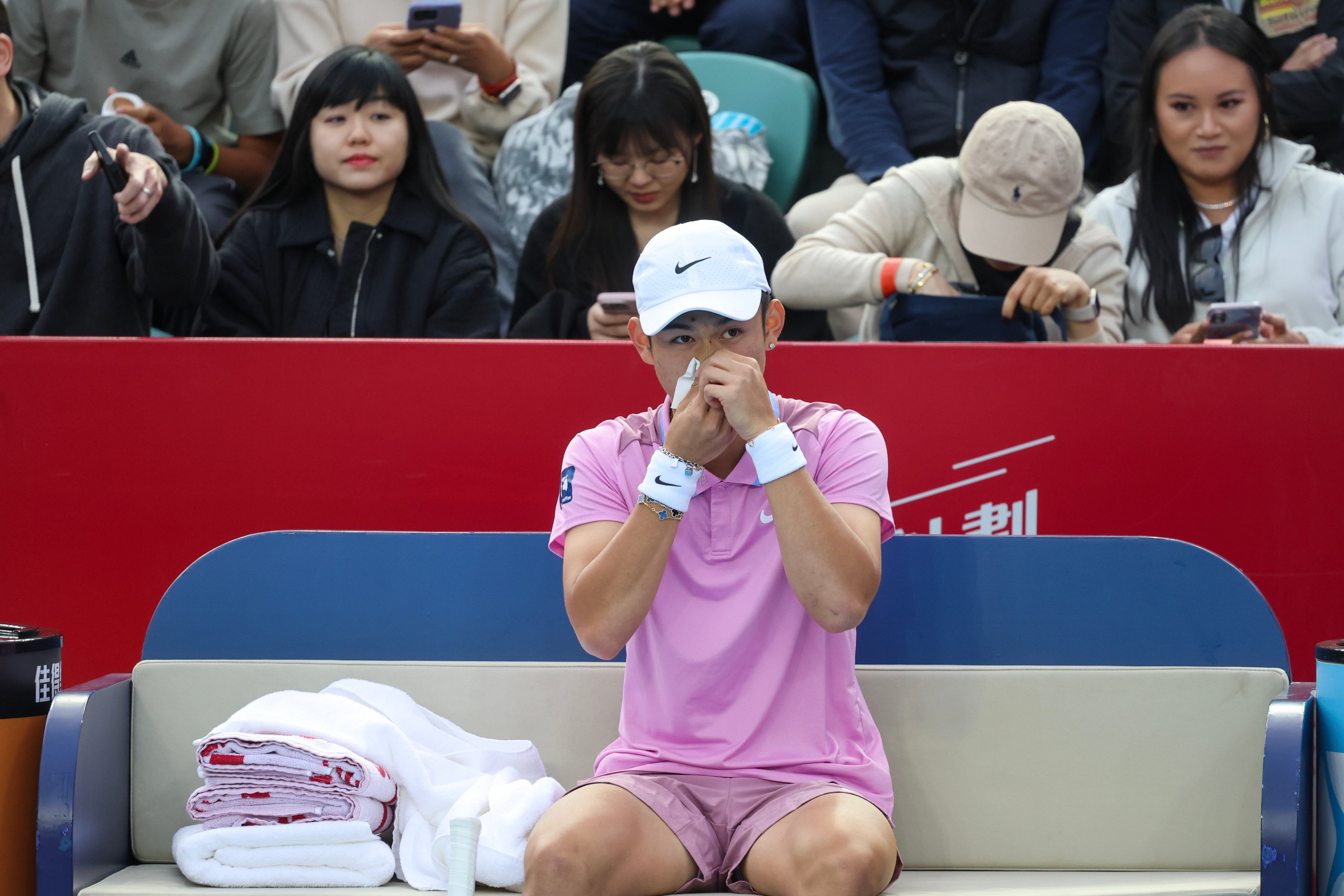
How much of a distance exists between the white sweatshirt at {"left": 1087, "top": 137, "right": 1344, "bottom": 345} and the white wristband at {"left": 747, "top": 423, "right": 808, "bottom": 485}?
1.60 m

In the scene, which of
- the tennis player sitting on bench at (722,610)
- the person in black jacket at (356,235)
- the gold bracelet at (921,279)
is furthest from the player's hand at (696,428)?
the person in black jacket at (356,235)

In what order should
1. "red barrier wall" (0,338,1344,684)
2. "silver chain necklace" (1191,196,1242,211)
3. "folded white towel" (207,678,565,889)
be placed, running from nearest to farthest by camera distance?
1. "folded white towel" (207,678,565,889)
2. "red barrier wall" (0,338,1344,684)
3. "silver chain necklace" (1191,196,1242,211)

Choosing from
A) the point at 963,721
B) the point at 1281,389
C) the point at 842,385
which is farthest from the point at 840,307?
the point at 963,721

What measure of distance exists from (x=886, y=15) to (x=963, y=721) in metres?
2.49

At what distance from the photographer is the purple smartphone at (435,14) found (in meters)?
3.74

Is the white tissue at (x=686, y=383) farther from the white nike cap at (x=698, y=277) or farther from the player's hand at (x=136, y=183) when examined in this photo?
the player's hand at (x=136, y=183)

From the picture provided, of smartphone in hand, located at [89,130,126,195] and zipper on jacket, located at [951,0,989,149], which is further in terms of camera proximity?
zipper on jacket, located at [951,0,989,149]

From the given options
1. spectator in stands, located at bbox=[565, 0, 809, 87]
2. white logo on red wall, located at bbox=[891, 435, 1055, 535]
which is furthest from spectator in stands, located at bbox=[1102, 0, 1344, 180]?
white logo on red wall, located at bbox=[891, 435, 1055, 535]

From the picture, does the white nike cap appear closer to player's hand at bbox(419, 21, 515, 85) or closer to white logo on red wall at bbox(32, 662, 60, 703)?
white logo on red wall at bbox(32, 662, 60, 703)

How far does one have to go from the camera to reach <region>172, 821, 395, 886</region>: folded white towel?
1857 millimetres

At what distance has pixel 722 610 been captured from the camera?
1897mm

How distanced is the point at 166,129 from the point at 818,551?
262 cm

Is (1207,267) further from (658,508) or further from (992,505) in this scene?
(658,508)

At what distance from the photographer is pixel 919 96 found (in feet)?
12.7
